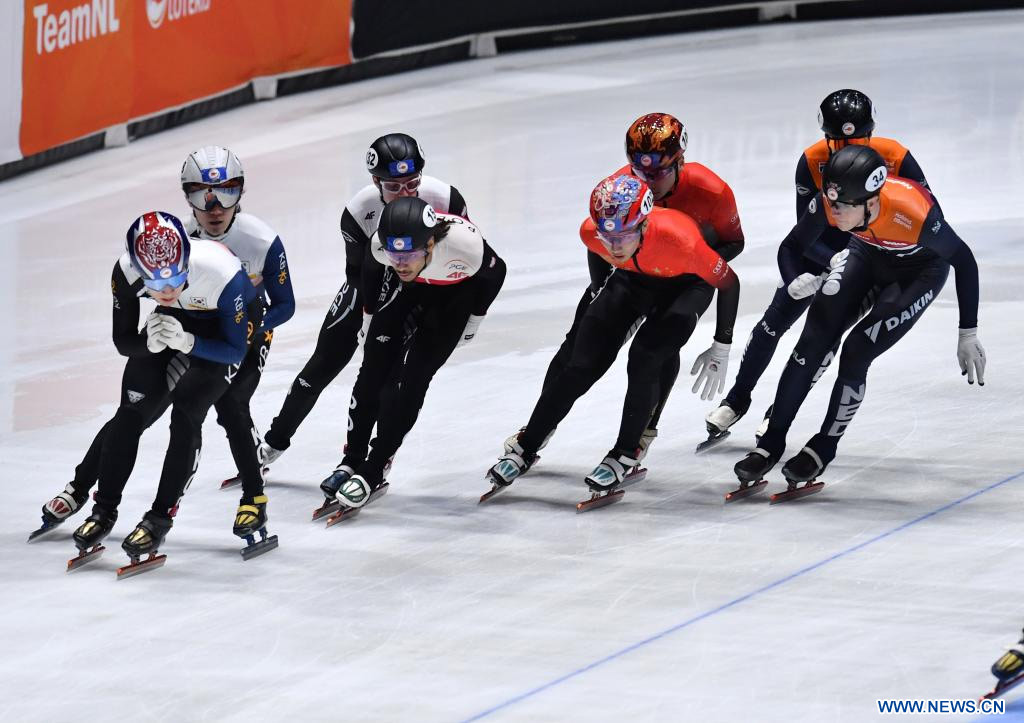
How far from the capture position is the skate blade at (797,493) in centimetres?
654

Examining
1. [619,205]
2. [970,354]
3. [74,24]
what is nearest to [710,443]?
[970,354]

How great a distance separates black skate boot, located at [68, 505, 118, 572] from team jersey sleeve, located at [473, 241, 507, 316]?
1.54m

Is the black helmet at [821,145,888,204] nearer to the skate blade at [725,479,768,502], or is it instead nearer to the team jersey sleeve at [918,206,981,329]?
the team jersey sleeve at [918,206,981,329]

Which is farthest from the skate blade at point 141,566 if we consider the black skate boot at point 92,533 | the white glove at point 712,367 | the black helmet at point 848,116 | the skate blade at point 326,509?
the black helmet at point 848,116

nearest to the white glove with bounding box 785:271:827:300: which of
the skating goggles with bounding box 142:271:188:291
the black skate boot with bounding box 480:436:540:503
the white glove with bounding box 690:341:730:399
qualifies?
the white glove with bounding box 690:341:730:399

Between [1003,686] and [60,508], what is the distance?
3372mm

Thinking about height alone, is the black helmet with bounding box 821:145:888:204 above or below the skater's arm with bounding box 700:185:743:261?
above

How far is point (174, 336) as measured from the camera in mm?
5680

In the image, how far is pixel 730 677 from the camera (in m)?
4.98

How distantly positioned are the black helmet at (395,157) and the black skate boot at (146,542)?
156 cm

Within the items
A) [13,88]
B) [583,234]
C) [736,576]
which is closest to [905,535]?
[736,576]

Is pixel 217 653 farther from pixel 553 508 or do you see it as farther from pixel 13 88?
pixel 13 88

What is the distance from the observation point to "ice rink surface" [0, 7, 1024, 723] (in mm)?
5012

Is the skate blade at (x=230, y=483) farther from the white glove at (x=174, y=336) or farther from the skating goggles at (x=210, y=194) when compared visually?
the white glove at (x=174, y=336)
